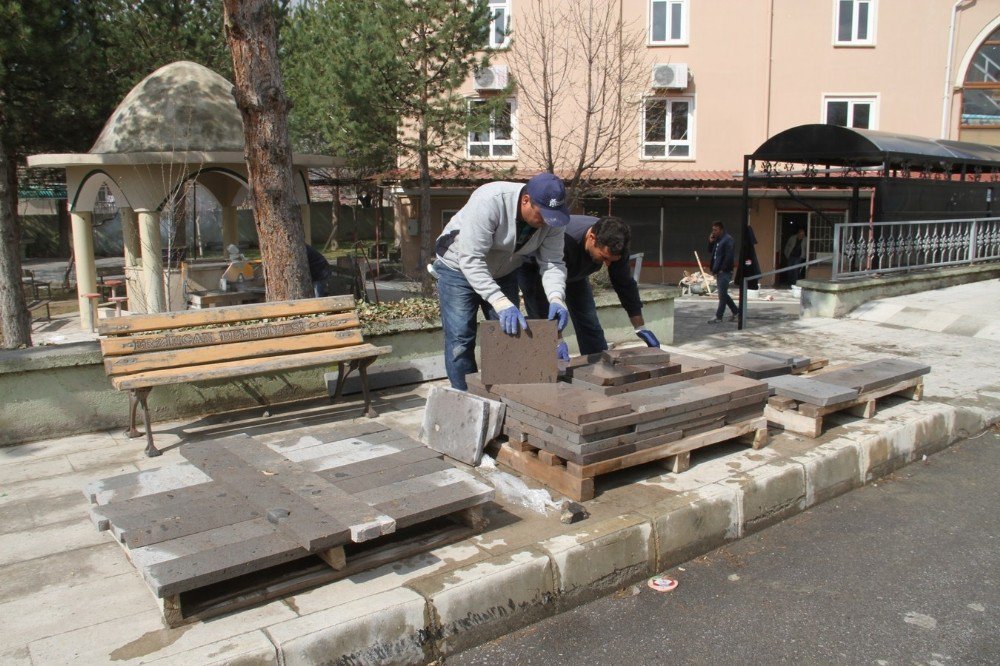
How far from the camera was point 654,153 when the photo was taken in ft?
75.2

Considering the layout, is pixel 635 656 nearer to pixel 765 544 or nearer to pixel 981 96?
pixel 765 544

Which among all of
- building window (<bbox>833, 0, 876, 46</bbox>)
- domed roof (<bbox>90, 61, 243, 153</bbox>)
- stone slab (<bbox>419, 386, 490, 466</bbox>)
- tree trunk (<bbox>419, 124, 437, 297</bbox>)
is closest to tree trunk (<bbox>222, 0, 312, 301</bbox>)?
stone slab (<bbox>419, 386, 490, 466</bbox>)

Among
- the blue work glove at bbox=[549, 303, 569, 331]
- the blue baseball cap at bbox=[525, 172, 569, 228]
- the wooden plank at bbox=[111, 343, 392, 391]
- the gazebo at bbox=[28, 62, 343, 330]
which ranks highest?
the gazebo at bbox=[28, 62, 343, 330]

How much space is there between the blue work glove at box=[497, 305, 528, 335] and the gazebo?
25.2ft

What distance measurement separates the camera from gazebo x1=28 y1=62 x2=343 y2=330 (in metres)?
11.4

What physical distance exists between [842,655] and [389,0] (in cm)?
1352

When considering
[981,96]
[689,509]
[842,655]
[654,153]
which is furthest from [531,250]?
[981,96]

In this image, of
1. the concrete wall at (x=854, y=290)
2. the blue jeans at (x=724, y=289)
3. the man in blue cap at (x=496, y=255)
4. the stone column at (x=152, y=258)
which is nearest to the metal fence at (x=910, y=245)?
the concrete wall at (x=854, y=290)

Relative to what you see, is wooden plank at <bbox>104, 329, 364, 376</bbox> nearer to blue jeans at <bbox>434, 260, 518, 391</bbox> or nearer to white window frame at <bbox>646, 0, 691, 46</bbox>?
blue jeans at <bbox>434, 260, 518, 391</bbox>

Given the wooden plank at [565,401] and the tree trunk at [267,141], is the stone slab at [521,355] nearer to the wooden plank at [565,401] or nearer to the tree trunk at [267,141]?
the wooden plank at [565,401]

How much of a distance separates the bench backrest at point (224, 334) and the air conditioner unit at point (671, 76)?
17185 mm

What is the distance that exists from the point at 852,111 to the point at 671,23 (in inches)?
226

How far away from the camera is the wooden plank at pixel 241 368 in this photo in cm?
522

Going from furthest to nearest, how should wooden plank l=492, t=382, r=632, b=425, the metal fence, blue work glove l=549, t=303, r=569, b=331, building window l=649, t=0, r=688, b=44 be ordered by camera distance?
1. building window l=649, t=0, r=688, b=44
2. the metal fence
3. blue work glove l=549, t=303, r=569, b=331
4. wooden plank l=492, t=382, r=632, b=425
